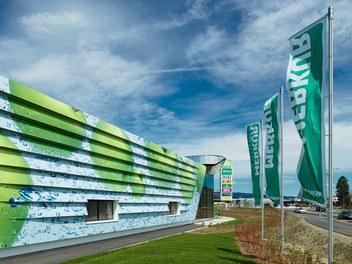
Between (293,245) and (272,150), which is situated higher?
(272,150)

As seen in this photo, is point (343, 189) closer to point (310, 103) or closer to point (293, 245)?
point (293, 245)

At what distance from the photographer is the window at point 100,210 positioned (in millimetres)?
18828

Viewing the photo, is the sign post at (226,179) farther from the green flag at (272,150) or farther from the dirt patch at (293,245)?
the green flag at (272,150)

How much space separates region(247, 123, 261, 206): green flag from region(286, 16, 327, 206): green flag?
34.7 feet

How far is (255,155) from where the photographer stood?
20016 millimetres

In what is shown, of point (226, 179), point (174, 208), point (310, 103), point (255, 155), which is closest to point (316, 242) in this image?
point (255, 155)

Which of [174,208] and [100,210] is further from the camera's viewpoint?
[174,208]

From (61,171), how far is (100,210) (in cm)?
484

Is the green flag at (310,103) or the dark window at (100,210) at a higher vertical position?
the green flag at (310,103)

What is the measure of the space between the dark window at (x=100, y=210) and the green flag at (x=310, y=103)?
12.4 metres

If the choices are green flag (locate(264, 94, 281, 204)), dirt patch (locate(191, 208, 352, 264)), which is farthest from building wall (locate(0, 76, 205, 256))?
green flag (locate(264, 94, 281, 204))

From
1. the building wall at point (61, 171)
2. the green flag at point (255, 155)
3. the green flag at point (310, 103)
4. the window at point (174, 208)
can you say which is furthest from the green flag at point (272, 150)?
the window at point (174, 208)

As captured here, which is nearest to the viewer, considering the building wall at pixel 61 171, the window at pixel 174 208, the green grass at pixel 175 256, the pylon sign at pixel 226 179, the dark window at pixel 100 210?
the green grass at pixel 175 256

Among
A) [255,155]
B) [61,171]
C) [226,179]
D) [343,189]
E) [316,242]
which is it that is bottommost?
[343,189]
